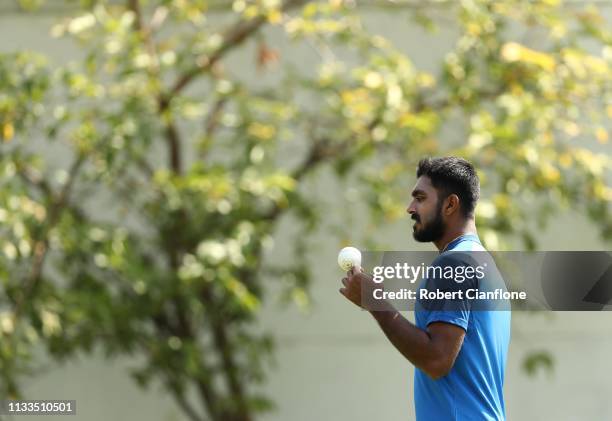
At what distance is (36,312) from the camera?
6.11 meters

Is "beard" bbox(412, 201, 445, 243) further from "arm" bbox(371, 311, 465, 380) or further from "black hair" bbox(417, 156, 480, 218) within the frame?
"arm" bbox(371, 311, 465, 380)

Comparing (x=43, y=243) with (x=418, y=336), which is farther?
(x=43, y=243)

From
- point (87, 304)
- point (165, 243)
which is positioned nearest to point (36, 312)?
point (87, 304)

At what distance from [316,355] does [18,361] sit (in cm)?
197

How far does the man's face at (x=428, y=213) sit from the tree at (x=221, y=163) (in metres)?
2.56

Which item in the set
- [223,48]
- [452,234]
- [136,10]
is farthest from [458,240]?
[136,10]

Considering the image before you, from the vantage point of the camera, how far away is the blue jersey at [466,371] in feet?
10.1

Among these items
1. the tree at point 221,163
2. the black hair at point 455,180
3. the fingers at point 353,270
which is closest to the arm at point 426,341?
the fingers at point 353,270

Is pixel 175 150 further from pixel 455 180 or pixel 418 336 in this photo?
pixel 418 336

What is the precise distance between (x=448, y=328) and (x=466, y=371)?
0.56 feet

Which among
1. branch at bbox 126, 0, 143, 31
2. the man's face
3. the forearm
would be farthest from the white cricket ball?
branch at bbox 126, 0, 143, 31

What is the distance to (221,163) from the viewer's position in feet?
21.4
